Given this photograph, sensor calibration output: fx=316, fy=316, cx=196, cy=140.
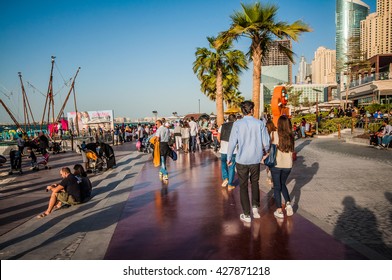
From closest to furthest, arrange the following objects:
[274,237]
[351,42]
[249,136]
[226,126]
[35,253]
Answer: [35,253]
[274,237]
[249,136]
[226,126]
[351,42]

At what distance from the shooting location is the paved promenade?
3930mm

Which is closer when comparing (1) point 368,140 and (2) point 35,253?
(2) point 35,253

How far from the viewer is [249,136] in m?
4.93

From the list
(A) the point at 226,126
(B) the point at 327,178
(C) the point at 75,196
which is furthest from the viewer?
(B) the point at 327,178

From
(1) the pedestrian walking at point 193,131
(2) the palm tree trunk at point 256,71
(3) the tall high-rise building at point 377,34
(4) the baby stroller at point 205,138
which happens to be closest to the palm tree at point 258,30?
(2) the palm tree trunk at point 256,71

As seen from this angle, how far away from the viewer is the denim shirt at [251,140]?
4926mm

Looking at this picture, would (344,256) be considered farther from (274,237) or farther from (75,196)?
(75,196)

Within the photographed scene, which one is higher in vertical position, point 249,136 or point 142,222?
point 249,136

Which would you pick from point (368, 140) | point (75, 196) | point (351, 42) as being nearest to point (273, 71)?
point (351, 42)

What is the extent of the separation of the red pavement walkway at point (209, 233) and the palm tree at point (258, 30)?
7168 mm

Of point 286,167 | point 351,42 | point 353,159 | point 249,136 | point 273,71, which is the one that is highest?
point 273,71

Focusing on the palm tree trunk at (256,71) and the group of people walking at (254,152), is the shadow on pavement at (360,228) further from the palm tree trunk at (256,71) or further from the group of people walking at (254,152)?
the palm tree trunk at (256,71)

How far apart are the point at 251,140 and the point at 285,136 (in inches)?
27.6

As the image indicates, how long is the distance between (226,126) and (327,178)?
3215 mm
